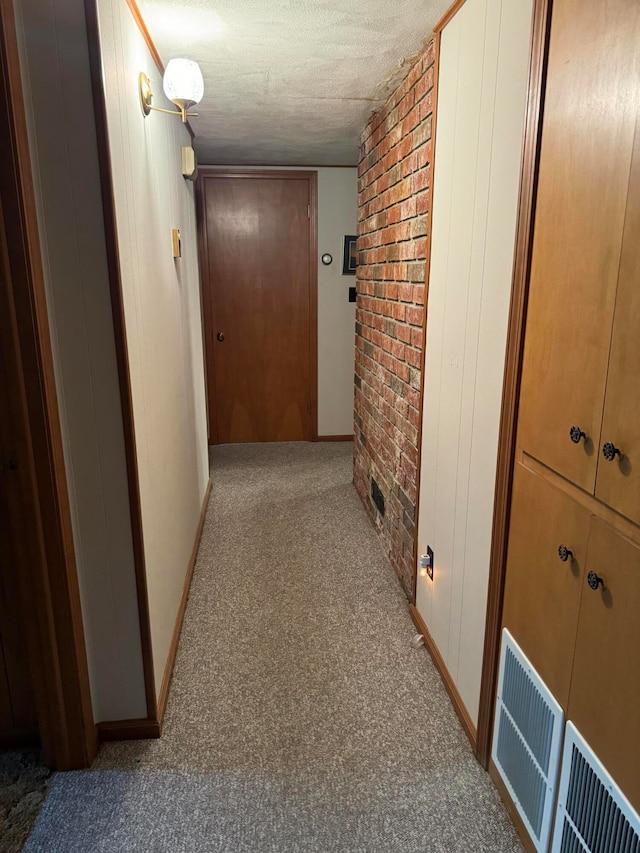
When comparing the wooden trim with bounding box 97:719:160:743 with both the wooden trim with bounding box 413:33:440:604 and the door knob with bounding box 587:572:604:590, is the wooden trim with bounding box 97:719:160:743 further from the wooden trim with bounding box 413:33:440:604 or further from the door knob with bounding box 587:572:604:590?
the door knob with bounding box 587:572:604:590

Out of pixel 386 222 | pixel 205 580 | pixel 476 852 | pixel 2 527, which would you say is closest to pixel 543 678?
pixel 476 852

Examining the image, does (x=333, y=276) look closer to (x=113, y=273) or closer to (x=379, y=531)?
(x=379, y=531)

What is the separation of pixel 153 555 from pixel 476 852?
3.97ft

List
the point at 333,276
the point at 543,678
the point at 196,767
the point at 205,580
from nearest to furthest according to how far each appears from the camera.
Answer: the point at 543,678 < the point at 196,767 < the point at 205,580 < the point at 333,276

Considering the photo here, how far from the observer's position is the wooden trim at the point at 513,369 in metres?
1.23

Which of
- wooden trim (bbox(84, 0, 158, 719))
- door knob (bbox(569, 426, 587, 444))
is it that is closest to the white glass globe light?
wooden trim (bbox(84, 0, 158, 719))

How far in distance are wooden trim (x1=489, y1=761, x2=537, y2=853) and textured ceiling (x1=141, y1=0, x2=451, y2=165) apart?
2296 mm

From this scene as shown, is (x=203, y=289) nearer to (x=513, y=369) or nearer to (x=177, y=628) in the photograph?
(x=177, y=628)

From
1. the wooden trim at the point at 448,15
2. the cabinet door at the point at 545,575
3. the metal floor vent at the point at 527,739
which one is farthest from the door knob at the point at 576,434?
the wooden trim at the point at 448,15

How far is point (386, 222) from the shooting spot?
2801 millimetres

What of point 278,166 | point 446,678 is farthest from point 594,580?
point 278,166

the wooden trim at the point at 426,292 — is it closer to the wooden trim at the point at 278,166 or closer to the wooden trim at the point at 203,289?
the wooden trim at the point at 203,289

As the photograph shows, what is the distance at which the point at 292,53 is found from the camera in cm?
214

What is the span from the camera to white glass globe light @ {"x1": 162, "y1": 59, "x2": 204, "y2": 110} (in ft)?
6.57
